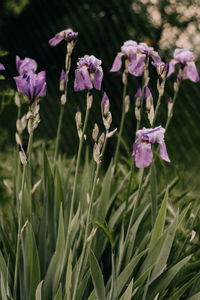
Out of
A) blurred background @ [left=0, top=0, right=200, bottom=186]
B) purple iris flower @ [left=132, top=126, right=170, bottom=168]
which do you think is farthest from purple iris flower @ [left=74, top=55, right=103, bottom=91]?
blurred background @ [left=0, top=0, right=200, bottom=186]

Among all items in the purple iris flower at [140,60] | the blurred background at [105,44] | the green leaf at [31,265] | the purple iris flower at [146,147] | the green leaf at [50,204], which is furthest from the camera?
the blurred background at [105,44]

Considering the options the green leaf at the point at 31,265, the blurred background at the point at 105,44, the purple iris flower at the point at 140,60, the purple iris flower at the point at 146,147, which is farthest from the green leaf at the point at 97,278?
the blurred background at the point at 105,44

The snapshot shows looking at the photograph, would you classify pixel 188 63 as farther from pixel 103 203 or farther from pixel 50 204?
pixel 50 204

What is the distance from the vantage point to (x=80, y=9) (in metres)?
4.36

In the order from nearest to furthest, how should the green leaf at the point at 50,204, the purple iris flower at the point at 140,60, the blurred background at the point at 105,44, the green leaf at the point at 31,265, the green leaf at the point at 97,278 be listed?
the green leaf at the point at 97,278
the green leaf at the point at 31,265
the purple iris flower at the point at 140,60
the green leaf at the point at 50,204
the blurred background at the point at 105,44

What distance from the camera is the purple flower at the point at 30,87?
1.20 meters

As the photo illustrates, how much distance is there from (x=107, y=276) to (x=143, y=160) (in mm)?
755

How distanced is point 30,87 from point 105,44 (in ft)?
10.2

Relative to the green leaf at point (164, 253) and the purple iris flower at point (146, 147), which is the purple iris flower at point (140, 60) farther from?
the green leaf at point (164, 253)

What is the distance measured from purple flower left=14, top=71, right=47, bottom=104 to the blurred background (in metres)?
2.15

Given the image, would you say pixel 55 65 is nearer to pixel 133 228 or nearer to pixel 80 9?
pixel 80 9

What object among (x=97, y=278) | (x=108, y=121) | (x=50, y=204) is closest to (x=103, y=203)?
(x=50, y=204)

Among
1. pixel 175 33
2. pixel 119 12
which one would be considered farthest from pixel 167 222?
pixel 119 12

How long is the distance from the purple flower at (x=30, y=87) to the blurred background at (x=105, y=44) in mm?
2153
